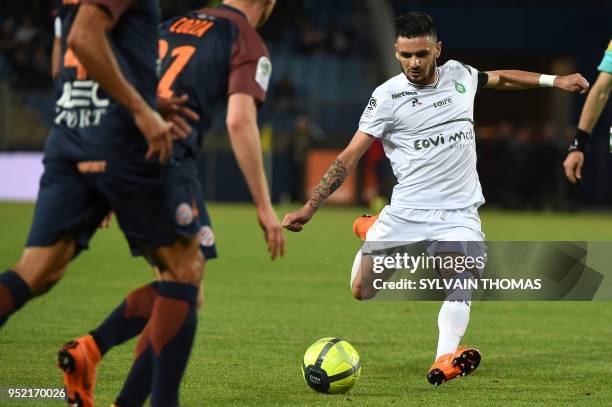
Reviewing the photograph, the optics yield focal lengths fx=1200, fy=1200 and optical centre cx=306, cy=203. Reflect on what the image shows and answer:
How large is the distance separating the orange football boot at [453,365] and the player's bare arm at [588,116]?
42.7 inches

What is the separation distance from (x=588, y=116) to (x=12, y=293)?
3400 millimetres

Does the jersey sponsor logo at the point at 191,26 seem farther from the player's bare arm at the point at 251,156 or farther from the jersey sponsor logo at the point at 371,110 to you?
the jersey sponsor logo at the point at 371,110

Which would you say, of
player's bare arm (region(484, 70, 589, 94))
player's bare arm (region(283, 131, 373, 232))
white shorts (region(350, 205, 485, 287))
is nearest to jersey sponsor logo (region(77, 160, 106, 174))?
player's bare arm (region(283, 131, 373, 232))

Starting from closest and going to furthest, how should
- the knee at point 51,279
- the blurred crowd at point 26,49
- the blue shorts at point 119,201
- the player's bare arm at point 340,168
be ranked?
the blue shorts at point 119,201 < the knee at point 51,279 < the player's bare arm at point 340,168 < the blurred crowd at point 26,49

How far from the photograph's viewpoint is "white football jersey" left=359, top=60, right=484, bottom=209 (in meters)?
7.02

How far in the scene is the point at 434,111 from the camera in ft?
23.0

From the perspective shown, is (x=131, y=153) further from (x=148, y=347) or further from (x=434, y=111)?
(x=434, y=111)

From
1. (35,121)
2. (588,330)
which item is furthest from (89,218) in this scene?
(35,121)

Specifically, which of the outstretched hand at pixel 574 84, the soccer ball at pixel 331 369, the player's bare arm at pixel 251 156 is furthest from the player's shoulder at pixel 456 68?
the player's bare arm at pixel 251 156

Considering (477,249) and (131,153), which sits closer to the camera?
(131,153)

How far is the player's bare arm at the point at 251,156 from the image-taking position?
464 cm

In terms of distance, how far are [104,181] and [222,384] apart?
202cm

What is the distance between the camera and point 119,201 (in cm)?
447

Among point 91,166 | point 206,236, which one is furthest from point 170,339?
point 91,166
